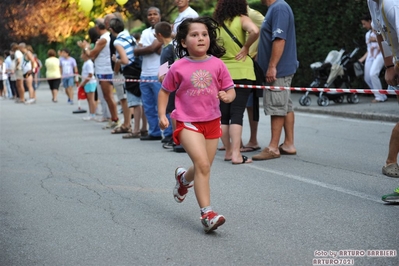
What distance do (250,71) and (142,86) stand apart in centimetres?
311

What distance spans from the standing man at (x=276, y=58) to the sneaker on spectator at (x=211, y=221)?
363cm

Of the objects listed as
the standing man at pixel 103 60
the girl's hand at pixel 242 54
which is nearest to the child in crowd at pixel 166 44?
the girl's hand at pixel 242 54

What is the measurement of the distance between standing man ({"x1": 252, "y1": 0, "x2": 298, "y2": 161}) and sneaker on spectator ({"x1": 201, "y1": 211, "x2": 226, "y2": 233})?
3.63 m

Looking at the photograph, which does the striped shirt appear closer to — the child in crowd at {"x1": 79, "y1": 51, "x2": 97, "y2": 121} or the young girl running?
the child in crowd at {"x1": 79, "y1": 51, "x2": 97, "y2": 121}

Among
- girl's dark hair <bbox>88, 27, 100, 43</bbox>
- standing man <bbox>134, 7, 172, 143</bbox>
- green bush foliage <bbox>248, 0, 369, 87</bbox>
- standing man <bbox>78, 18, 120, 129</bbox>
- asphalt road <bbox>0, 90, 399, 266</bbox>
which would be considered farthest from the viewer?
green bush foliage <bbox>248, 0, 369, 87</bbox>

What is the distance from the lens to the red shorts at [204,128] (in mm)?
5574

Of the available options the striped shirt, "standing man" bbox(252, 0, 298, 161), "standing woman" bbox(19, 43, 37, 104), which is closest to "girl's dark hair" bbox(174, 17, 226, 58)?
"standing man" bbox(252, 0, 298, 161)

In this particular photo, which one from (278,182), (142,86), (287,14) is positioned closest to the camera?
(278,182)

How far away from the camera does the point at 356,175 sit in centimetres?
764

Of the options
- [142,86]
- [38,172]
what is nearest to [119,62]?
[142,86]

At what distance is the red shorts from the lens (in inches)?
219

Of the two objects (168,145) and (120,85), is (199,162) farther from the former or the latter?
(120,85)

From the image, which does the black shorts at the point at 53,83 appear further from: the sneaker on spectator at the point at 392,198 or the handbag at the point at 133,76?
the sneaker on spectator at the point at 392,198

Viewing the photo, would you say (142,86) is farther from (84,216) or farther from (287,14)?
(84,216)
